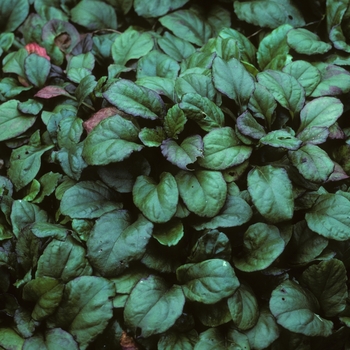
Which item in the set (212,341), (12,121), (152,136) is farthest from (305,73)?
(12,121)

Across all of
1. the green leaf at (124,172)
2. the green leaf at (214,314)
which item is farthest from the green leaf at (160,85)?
the green leaf at (214,314)

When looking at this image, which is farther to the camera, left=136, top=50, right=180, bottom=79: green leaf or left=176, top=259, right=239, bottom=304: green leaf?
left=136, top=50, right=180, bottom=79: green leaf

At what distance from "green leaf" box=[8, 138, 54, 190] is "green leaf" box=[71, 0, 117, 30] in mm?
688

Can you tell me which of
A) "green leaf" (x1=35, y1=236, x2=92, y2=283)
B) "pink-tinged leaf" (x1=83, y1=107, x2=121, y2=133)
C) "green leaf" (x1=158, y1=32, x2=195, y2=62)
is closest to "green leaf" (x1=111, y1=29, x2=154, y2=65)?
"green leaf" (x1=158, y1=32, x2=195, y2=62)

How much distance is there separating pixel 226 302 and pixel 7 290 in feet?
2.14

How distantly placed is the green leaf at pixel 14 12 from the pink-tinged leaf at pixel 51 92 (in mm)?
486

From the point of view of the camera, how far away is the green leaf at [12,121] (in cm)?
175

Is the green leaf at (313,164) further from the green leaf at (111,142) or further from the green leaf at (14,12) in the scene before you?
the green leaf at (14,12)

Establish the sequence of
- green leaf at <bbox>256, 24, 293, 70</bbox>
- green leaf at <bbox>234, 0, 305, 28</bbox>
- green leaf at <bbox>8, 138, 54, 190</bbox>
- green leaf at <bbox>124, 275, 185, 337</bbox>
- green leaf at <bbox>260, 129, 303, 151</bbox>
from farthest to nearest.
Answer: green leaf at <bbox>234, 0, 305, 28</bbox>
green leaf at <bbox>256, 24, 293, 70</bbox>
green leaf at <bbox>8, 138, 54, 190</bbox>
green leaf at <bbox>260, 129, 303, 151</bbox>
green leaf at <bbox>124, 275, 185, 337</bbox>

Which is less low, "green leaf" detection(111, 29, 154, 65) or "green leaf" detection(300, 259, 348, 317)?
"green leaf" detection(111, 29, 154, 65)

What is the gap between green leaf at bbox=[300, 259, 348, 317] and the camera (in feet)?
4.62

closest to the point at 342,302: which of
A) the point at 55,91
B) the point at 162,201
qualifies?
the point at 162,201

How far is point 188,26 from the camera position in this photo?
2061 millimetres

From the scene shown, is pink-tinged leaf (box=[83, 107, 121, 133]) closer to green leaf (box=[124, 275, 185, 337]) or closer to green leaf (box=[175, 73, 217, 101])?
green leaf (box=[175, 73, 217, 101])
